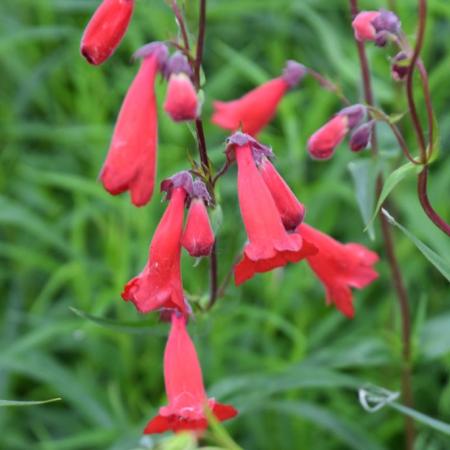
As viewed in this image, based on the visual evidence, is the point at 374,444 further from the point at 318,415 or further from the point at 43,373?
the point at 43,373

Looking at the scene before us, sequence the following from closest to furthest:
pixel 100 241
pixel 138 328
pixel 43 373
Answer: pixel 138 328 < pixel 43 373 < pixel 100 241

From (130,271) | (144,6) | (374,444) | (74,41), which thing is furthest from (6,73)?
(374,444)

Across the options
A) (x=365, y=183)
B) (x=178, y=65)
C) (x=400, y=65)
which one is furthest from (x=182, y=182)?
(x=365, y=183)

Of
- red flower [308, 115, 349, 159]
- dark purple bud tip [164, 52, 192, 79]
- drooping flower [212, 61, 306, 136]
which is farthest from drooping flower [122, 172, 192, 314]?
drooping flower [212, 61, 306, 136]

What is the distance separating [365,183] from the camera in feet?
9.07

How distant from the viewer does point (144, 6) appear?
4164 millimetres

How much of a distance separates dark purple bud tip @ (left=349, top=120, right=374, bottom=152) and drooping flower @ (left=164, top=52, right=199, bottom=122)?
57 centimetres

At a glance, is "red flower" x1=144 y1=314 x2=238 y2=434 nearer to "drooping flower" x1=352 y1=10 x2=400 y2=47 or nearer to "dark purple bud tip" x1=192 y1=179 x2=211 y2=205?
"dark purple bud tip" x1=192 y1=179 x2=211 y2=205

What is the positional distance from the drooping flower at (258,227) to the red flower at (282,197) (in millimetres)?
21

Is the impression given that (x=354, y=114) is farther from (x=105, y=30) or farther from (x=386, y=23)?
(x=105, y=30)

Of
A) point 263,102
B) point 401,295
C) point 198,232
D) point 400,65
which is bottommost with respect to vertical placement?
point 401,295

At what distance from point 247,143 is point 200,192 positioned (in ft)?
0.49

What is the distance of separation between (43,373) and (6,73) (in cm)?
177

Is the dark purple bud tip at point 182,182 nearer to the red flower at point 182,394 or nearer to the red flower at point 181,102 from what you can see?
the red flower at point 181,102
